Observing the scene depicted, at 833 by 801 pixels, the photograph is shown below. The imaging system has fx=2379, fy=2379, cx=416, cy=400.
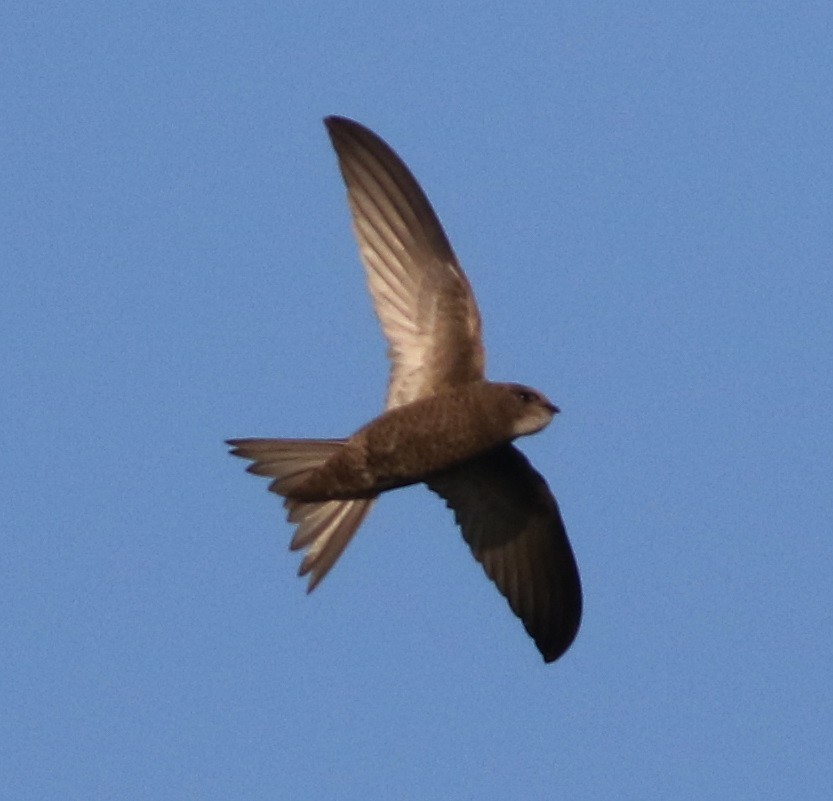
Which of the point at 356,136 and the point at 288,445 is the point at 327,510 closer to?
the point at 288,445

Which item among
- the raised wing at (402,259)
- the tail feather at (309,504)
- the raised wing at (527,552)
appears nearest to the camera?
the tail feather at (309,504)

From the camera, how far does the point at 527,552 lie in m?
9.77

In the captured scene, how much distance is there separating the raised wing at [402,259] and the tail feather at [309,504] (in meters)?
0.48

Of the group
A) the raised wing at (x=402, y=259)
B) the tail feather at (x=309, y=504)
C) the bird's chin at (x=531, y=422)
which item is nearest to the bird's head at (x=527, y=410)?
the bird's chin at (x=531, y=422)

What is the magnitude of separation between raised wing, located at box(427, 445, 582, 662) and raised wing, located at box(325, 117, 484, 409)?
0.66 metres

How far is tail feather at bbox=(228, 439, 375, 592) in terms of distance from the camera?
8.88 metres

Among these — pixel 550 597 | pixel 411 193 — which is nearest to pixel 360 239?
pixel 411 193

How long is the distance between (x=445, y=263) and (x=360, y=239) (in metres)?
0.36

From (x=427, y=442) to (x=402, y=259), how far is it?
86cm

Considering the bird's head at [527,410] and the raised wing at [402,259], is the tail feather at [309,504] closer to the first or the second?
the raised wing at [402,259]

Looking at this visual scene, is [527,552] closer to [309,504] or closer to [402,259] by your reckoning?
[309,504]

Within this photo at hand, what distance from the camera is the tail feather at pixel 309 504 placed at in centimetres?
888

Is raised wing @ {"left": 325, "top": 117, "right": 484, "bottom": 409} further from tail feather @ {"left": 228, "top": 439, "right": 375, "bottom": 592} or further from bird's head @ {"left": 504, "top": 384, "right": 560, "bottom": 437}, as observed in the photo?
tail feather @ {"left": 228, "top": 439, "right": 375, "bottom": 592}

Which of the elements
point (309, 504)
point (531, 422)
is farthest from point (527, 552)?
point (309, 504)
